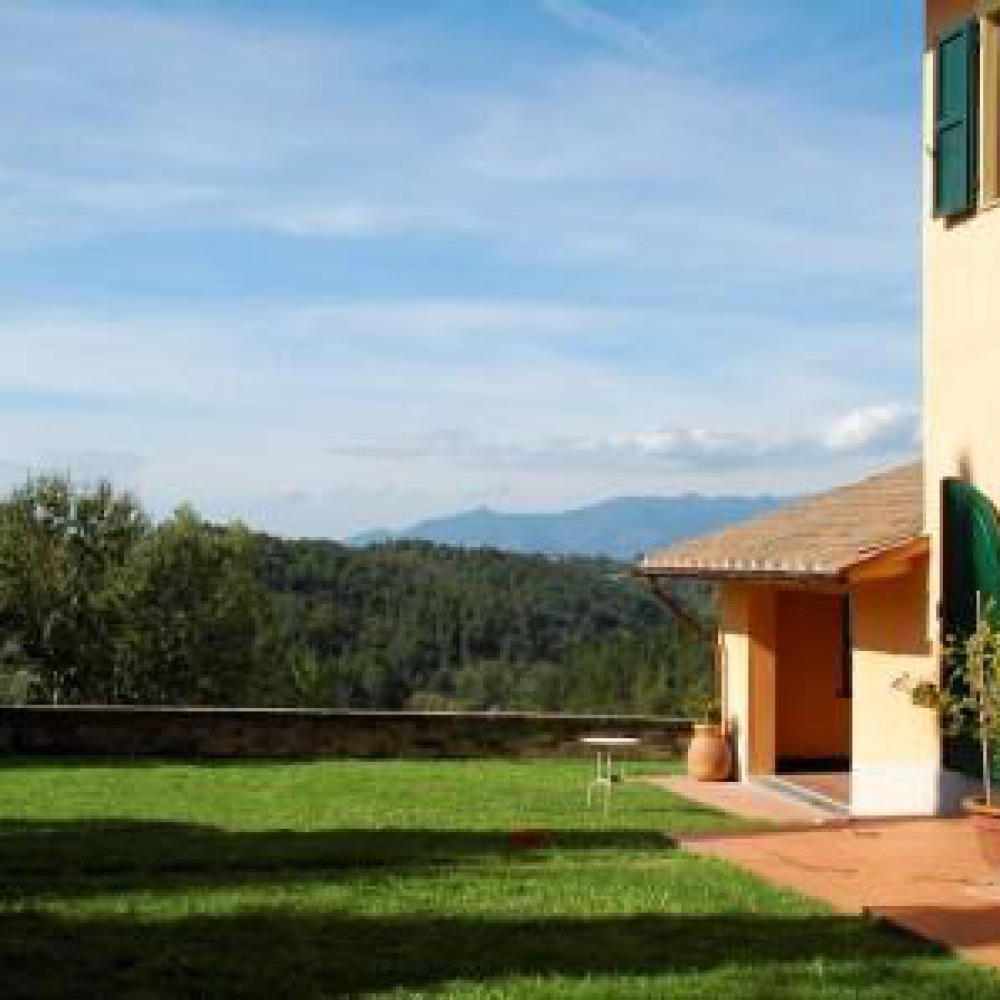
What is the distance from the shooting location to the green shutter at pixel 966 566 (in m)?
12.0

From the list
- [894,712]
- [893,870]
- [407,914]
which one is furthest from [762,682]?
[407,914]

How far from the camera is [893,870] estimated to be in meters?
10.4

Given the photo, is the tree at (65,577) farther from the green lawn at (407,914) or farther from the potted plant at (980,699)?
the potted plant at (980,699)

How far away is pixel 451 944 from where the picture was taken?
27.0 feet

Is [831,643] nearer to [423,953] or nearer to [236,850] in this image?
[236,850]

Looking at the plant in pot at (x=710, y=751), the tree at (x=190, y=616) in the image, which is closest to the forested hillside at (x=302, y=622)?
the tree at (x=190, y=616)

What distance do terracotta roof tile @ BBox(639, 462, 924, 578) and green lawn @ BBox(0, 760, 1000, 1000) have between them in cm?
258

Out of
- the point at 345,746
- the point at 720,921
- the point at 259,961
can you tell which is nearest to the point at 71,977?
the point at 259,961

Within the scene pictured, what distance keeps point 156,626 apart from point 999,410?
91.7 ft

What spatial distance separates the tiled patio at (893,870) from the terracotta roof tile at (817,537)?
2.32m

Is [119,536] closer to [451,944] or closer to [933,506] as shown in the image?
[933,506]

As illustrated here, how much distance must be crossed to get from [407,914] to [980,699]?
4106mm

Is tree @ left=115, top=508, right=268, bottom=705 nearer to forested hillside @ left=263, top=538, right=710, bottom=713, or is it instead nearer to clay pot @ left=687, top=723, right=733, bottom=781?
forested hillside @ left=263, top=538, right=710, bottom=713

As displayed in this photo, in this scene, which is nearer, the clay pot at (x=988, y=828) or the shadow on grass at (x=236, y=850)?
the clay pot at (x=988, y=828)
